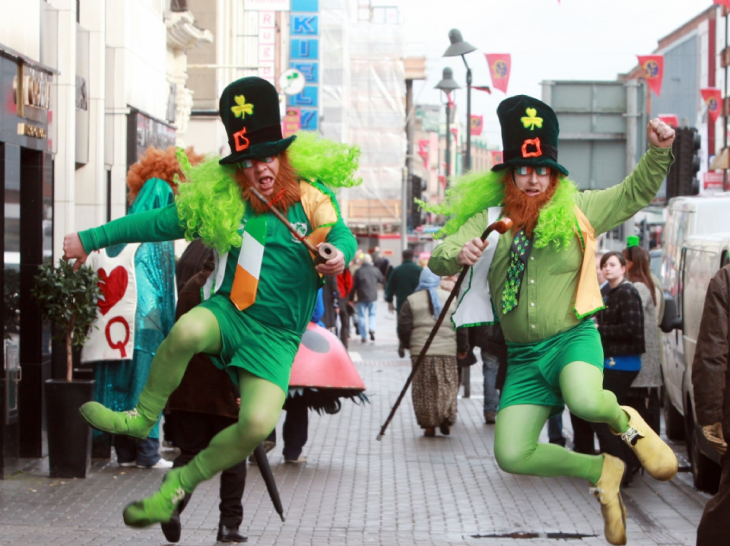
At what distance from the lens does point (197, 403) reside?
6.74 m

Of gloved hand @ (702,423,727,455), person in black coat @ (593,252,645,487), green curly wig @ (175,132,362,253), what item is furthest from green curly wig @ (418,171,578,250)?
person in black coat @ (593,252,645,487)

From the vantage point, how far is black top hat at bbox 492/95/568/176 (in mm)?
5438

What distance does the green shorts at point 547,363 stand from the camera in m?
5.25

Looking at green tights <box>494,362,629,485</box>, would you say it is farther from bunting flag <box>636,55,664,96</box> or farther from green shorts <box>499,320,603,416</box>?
bunting flag <box>636,55,664,96</box>

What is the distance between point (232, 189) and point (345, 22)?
44.1 metres

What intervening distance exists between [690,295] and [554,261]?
3840mm

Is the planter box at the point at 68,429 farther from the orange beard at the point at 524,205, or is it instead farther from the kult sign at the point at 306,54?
the kult sign at the point at 306,54

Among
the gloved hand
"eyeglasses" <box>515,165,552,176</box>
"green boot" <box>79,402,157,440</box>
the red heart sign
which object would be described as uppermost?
"eyeglasses" <box>515,165,552,176</box>

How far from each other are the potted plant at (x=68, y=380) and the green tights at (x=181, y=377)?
3.47 m

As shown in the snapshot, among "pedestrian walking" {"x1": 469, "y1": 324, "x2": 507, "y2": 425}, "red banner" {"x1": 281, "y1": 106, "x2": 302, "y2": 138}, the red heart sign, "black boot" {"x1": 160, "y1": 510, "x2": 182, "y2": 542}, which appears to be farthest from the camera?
"red banner" {"x1": 281, "y1": 106, "x2": 302, "y2": 138}

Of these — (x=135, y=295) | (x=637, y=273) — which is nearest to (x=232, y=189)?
(x=135, y=295)

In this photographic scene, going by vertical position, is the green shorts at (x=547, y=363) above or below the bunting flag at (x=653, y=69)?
below

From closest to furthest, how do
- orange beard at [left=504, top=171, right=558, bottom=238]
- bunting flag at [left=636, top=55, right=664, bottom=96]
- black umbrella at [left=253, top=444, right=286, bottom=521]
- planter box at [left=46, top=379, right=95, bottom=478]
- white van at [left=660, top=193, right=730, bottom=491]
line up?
orange beard at [left=504, top=171, right=558, bottom=238]
black umbrella at [left=253, top=444, right=286, bottom=521]
white van at [left=660, top=193, right=730, bottom=491]
planter box at [left=46, top=379, right=95, bottom=478]
bunting flag at [left=636, top=55, right=664, bottom=96]

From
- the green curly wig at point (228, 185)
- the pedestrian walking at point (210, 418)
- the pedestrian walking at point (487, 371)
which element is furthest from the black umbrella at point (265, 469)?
the pedestrian walking at point (487, 371)
